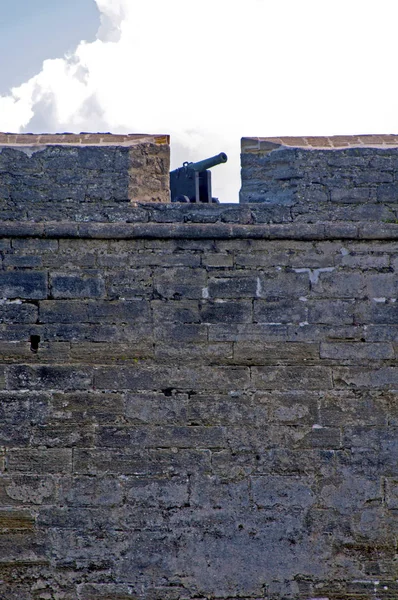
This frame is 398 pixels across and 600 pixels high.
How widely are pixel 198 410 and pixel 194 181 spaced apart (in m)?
3.34

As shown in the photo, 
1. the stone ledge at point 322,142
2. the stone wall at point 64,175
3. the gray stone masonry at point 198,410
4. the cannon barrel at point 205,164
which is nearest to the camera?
the gray stone masonry at point 198,410

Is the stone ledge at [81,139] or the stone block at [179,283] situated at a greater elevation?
the stone ledge at [81,139]

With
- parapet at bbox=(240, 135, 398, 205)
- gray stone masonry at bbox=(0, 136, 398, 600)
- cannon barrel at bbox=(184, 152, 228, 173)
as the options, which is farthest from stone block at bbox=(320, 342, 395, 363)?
cannon barrel at bbox=(184, 152, 228, 173)

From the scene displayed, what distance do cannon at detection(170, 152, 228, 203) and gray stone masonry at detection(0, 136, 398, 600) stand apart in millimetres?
2714

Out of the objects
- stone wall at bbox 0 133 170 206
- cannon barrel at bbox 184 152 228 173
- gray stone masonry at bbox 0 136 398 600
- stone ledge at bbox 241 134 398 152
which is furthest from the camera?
cannon barrel at bbox 184 152 228 173

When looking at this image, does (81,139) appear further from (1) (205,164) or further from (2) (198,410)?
(1) (205,164)

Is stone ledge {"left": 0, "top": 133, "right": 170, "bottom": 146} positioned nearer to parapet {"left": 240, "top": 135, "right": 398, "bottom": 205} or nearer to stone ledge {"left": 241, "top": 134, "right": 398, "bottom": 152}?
stone ledge {"left": 241, "top": 134, "right": 398, "bottom": 152}

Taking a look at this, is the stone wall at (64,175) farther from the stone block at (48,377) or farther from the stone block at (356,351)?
the stone block at (356,351)

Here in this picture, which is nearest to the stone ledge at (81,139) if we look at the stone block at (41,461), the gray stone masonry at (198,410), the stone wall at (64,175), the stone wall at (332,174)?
the stone wall at (64,175)

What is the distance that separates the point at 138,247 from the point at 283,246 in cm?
90

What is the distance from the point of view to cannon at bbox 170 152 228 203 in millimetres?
7430

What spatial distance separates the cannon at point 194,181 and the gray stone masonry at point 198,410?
2.71m

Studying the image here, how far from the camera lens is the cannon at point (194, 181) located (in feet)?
24.4

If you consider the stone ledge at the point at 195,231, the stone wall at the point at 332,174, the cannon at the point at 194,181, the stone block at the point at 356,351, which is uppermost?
the cannon at the point at 194,181
